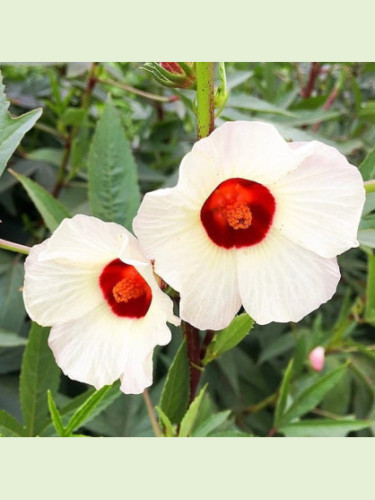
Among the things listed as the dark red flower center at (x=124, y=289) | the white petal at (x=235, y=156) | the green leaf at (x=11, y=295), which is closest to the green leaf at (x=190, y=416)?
the dark red flower center at (x=124, y=289)

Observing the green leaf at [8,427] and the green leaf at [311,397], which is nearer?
the green leaf at [8,427]

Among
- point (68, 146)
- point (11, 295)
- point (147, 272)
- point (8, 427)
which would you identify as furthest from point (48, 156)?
point (147, 272)

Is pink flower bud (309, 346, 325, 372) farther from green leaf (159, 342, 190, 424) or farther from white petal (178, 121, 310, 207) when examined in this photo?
white petal (178, 121, 310, 207)

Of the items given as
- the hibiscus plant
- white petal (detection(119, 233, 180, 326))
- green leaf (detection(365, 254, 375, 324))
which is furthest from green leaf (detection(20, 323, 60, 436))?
green leaf (detection(365, 254, 375, 324))

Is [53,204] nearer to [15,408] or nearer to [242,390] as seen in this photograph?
[15,408]

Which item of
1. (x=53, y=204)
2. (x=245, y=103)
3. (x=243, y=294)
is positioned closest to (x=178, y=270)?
(x=243, y=294)

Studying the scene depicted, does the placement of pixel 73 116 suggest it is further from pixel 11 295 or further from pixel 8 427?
pixel 8 427

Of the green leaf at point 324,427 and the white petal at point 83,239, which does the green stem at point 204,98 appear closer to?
the white petal at point 83,239
